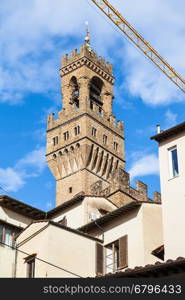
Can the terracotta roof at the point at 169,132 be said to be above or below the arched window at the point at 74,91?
below

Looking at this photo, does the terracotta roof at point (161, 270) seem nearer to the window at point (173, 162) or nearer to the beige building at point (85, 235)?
the beige building at point (85, 235)

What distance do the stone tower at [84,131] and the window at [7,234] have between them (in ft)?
115

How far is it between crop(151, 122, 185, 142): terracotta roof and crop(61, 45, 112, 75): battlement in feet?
178

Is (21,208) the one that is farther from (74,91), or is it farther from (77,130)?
(74,91)

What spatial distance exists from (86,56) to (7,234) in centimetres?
5032

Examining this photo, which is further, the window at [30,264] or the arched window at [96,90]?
the arched window at [96,90]

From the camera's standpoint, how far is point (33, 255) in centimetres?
3098

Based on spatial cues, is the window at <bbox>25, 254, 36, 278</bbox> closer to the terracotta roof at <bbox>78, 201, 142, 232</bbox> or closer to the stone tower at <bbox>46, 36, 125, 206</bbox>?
the terracotta roof at <bbox>78, 201, 142, 232</bbox>

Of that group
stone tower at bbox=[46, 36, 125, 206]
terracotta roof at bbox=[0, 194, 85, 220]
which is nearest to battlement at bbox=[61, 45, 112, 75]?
stone tower at bbox=[46, 36, 125, 206]

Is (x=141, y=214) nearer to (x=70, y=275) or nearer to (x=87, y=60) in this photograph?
(x=70, y=275)

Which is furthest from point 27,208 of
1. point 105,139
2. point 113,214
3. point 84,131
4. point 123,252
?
point 105,139

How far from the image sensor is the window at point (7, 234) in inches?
1346

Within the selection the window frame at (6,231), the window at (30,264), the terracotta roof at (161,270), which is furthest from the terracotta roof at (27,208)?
the terracotta roof at (161,270)

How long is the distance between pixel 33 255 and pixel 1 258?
2595mm
